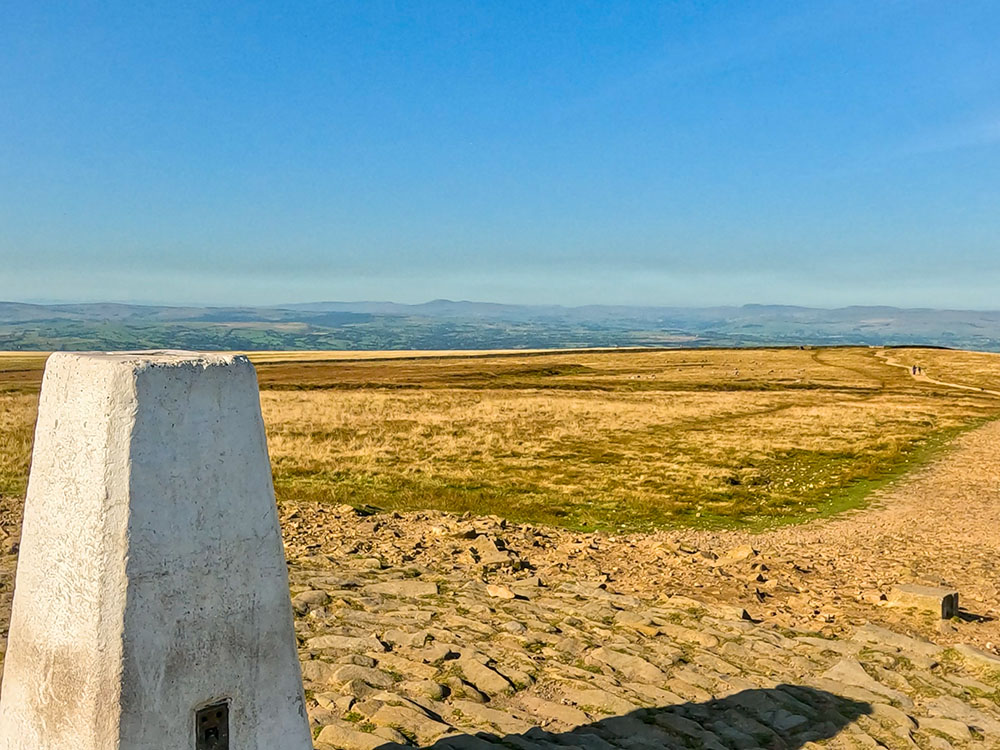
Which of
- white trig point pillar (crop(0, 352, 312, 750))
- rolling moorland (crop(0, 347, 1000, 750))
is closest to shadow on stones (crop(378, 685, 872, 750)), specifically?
rolling moorland (crop(0, 347, 1000, 750))

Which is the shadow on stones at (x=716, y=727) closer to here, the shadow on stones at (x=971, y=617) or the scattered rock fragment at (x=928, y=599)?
the scattered rock fragment at (x=928, y=599)

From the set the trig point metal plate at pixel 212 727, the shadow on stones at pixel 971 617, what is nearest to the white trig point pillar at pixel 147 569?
the trig point metal plate at pixel 212 727

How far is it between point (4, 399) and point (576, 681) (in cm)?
4990

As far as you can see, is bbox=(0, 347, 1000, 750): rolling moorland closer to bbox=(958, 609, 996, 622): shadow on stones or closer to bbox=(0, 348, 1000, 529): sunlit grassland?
bbox=(958, 609, 996, 622): shadow on stones

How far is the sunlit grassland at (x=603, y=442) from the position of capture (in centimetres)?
2300

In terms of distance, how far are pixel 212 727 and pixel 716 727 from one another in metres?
5.77

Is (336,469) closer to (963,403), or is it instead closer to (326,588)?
(326,588)

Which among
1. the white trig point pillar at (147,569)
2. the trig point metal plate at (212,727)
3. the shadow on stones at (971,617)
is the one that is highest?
the white trig point pillar at (147,569)

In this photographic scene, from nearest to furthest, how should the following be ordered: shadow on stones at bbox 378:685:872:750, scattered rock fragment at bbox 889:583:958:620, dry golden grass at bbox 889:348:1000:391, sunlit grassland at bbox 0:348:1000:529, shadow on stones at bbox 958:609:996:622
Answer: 1. shadow on stones at bbox 378:685:872:750
2. scattered rock fragment at bbox 889:583:958:620
3. shadow on stones at bbox 958:609:996:622
4. sunlit grassland at bbox 0:348:1000:529
5. dry golden grass at bbox 889:348:1000:391

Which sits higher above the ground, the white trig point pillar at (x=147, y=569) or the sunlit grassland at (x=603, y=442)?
the white trig point pillar at (x=147, y=569)

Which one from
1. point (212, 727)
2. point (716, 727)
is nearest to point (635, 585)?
point (716, 727)

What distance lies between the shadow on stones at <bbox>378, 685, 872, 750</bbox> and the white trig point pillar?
299 centimetres

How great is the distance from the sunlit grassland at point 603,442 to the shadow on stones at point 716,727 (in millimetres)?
10883

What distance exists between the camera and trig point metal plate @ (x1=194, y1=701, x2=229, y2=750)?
14.7 ft
